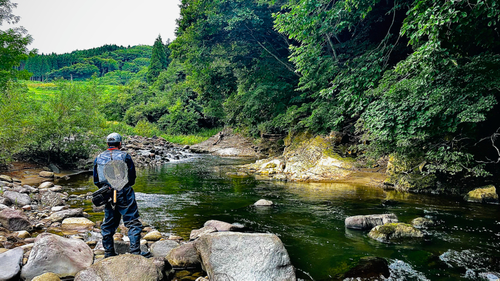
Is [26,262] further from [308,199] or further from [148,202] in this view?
[308,199]

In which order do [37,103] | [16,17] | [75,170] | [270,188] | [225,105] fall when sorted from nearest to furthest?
[270,188] < [37,103] < [75,170] < [16,17] < [225,105]

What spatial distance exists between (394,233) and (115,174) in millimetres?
5124

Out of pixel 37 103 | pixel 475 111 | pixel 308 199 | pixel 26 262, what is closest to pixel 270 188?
pixel 308 199

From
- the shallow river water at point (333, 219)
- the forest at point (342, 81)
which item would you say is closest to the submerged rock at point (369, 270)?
the shallow river water at point (333, 219)

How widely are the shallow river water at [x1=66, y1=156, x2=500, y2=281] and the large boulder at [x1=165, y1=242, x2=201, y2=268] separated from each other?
3.98 feet

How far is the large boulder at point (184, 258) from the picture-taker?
4.38m

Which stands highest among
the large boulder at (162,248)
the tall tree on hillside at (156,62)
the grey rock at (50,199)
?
the tall tree on hillside at (156,62)

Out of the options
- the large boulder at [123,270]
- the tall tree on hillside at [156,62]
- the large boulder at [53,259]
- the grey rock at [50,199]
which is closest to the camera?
the large boulder at [123,270]

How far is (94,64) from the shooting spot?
422ft

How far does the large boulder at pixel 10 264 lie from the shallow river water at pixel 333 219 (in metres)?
2.67

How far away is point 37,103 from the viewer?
42.9 ft

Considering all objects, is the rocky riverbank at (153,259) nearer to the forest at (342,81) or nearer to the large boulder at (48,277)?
the large boulder at (48,277)

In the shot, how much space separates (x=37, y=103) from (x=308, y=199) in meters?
12.8

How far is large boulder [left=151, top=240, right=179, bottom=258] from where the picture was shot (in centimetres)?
467
